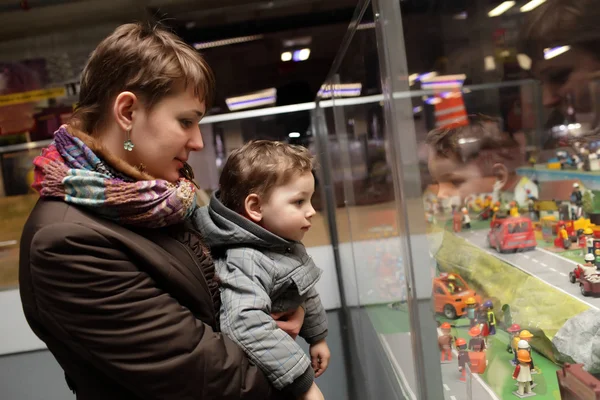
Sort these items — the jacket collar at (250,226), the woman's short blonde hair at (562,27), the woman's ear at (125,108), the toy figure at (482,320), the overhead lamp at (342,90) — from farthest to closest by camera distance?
the overhead lamp at (342,90) < the jacket collar at (250,226) < the toy figure at (482,320) < the woman's ear at (125,108) < the woman's short blonde hair at (562,27)

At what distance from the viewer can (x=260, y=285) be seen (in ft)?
3.81

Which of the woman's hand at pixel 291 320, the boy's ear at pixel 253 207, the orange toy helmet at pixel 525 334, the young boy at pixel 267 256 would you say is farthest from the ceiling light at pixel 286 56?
the orange toy helmet at pixel 525 334

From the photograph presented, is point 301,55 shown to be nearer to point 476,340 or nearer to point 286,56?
point 286,56

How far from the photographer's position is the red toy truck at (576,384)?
765 mm

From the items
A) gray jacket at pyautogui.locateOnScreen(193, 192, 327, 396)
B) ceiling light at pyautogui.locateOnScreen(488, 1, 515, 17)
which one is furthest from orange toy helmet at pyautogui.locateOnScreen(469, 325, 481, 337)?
ceiling light at pyautogui.locateOnScreen(488, 1, 515, 17)

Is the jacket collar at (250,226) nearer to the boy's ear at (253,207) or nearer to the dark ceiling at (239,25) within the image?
the boy's ear at (253,207)

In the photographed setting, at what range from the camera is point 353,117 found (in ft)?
6.51

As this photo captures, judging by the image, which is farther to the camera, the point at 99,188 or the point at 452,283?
the point at 452,283

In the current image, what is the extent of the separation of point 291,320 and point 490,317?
1.49 feet

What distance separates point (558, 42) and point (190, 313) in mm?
761

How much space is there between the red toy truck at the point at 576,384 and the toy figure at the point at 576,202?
25cm

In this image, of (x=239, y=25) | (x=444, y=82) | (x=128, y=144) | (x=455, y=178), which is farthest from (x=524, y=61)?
(x=239, y=25)

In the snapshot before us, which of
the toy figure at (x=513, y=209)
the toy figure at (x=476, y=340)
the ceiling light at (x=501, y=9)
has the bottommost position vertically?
the toy figure at (x=476, y=340)

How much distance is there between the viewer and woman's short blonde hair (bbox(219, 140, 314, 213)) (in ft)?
4.27
